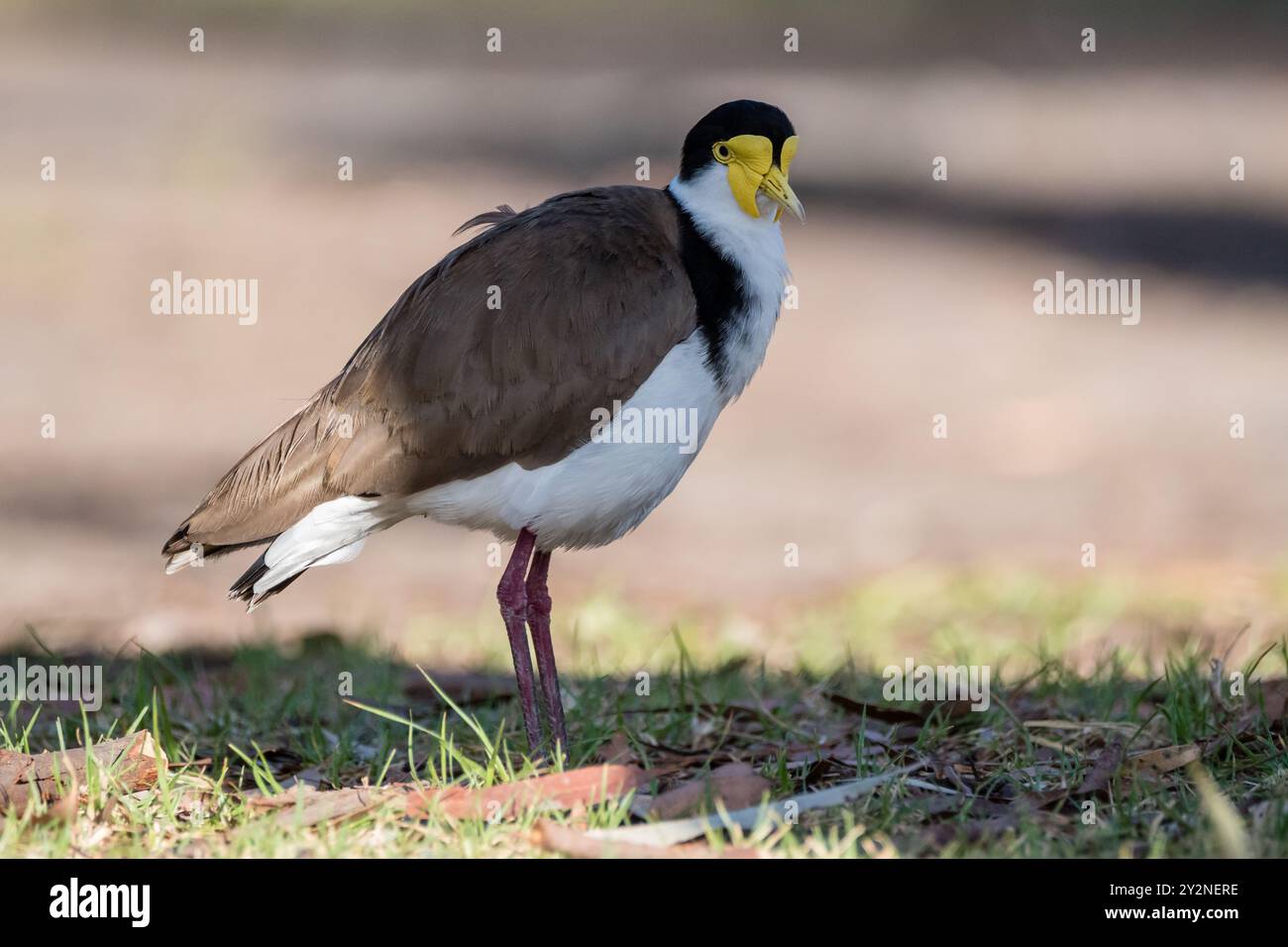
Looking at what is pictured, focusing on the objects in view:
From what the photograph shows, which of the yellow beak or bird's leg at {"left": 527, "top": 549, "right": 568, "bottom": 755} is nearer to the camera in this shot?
bird's leg at {"left": 527, "top": 549, "right": 568, "bottom": 755}

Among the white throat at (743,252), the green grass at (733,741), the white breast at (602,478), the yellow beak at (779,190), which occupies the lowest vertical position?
the green grass at (733,741)

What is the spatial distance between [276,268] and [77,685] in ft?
23.4

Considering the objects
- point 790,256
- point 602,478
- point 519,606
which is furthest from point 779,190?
point 790,256

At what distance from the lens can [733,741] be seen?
4496 mm

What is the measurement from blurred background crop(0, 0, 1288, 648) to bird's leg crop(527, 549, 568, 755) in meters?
1.77

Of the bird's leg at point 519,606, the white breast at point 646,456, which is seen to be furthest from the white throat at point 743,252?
the bird's leg at point 519,606

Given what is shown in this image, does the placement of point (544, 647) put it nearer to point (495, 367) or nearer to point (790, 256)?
point (495, 367)

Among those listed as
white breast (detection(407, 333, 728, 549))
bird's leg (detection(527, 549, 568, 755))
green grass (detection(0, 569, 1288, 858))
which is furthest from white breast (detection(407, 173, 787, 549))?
green grass (detection(0, 569, 1288, 858))

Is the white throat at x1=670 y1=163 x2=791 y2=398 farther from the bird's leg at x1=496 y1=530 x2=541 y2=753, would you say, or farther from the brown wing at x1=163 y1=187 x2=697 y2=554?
Answer: the bird's leg at x1=496 y1=530 x2=541 y2=753

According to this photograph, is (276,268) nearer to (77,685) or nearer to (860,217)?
(860,217)

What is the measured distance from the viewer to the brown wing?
174 inches

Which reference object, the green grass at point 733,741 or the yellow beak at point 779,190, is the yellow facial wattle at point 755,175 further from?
the green grass at point 733,741

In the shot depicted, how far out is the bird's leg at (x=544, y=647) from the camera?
4434 mm

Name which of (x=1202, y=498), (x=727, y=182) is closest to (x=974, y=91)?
(x=1202, y=498)
